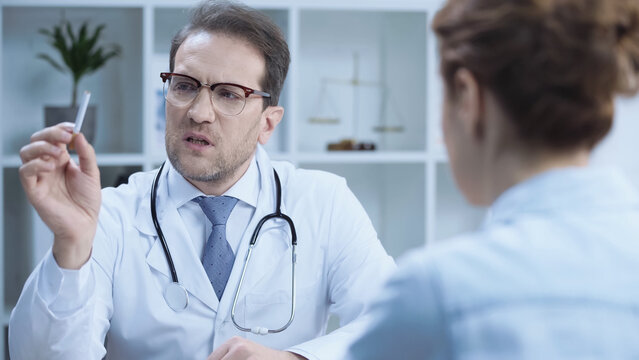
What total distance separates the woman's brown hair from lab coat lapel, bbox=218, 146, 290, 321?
928mm

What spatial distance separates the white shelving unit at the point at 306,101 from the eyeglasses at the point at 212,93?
1002 millimetres

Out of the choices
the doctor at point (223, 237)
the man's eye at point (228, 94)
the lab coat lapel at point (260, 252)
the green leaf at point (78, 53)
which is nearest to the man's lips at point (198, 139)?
the doctor at point (223, 237)

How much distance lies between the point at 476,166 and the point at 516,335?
216 millimetres

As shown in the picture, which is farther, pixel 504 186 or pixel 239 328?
pixel 239 328

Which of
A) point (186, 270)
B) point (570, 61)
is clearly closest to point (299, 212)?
point (186, 270)

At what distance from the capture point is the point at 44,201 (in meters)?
1.12

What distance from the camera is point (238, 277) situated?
152 cm

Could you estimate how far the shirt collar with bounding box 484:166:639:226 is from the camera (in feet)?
2.28

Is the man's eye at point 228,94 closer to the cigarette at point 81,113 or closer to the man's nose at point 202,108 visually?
the man's nose at point 202,108

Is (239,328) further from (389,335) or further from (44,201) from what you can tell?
(389,335)

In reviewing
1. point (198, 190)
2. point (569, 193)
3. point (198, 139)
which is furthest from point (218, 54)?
point (569, 193)

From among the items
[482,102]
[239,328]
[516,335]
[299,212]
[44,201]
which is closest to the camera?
[516,335]

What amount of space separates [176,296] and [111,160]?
1150mm

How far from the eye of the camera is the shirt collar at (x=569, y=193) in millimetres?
695
